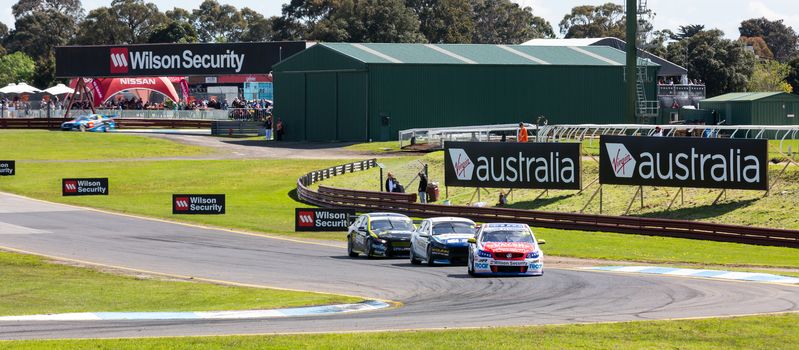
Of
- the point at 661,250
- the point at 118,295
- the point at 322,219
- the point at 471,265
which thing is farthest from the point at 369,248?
the point at 118,295

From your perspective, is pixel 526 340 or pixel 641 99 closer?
pixel 526 340

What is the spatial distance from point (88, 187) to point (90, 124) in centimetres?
3641

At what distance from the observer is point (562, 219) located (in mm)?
46188

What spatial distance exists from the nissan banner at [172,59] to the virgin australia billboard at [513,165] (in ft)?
135

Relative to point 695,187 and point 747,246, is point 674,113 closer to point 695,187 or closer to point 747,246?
point 695,187

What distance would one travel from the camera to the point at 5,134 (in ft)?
302

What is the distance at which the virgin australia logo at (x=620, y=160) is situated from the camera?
4909cm

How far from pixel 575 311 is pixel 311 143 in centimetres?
6453

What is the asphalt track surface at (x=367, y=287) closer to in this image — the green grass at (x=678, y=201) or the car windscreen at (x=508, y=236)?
the car windscreen at (x=508, y=236)

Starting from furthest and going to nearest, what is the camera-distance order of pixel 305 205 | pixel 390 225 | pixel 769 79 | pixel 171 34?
1. pixel 171 34
2. pixel 769 79
3. pixel 305 205
4. pixel 390 225

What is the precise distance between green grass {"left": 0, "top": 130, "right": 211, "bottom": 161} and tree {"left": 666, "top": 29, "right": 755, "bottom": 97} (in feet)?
229

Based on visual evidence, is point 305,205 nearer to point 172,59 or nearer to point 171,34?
point 172,59

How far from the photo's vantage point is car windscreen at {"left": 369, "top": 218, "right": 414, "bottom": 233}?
3691cm

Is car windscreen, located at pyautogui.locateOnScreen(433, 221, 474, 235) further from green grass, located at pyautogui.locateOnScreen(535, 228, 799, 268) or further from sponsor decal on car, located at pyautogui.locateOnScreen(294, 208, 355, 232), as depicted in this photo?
sponsor decal on car, located at pyautogui.locateOnScreen(294, 208, 355, 232)
